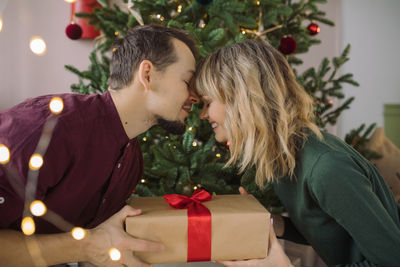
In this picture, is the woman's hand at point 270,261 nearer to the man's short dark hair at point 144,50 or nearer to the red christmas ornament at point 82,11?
the man's short dark hair at point 144,50

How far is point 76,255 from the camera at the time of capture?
89cm

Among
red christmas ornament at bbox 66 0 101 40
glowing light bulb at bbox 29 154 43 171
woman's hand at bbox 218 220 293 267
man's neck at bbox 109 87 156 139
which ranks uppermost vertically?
red christmas ornament at bbox 66 0 101 40

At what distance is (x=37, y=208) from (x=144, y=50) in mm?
609

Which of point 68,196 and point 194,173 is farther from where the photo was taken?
point 194,173

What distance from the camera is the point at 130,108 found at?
1058mm

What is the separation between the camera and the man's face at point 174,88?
3.52 ft

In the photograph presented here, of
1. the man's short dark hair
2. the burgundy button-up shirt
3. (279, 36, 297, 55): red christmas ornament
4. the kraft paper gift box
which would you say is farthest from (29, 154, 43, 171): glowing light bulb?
(279, 36, 297, 55): red christmas ornament

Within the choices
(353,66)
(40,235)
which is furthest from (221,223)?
(353,66)

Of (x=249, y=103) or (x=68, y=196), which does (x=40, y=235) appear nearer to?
(x=68, y=196)

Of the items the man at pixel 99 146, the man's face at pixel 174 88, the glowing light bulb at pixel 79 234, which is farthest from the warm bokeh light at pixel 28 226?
the man's face at pixel 174 88

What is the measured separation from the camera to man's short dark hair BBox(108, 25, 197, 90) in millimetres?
1083

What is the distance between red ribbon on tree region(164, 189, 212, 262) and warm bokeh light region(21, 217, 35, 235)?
1.30 ft

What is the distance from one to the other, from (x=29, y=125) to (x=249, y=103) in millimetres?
642

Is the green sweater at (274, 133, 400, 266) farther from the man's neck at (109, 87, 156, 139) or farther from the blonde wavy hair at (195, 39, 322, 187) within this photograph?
the man's neck at (109, 87, 156, 139)
